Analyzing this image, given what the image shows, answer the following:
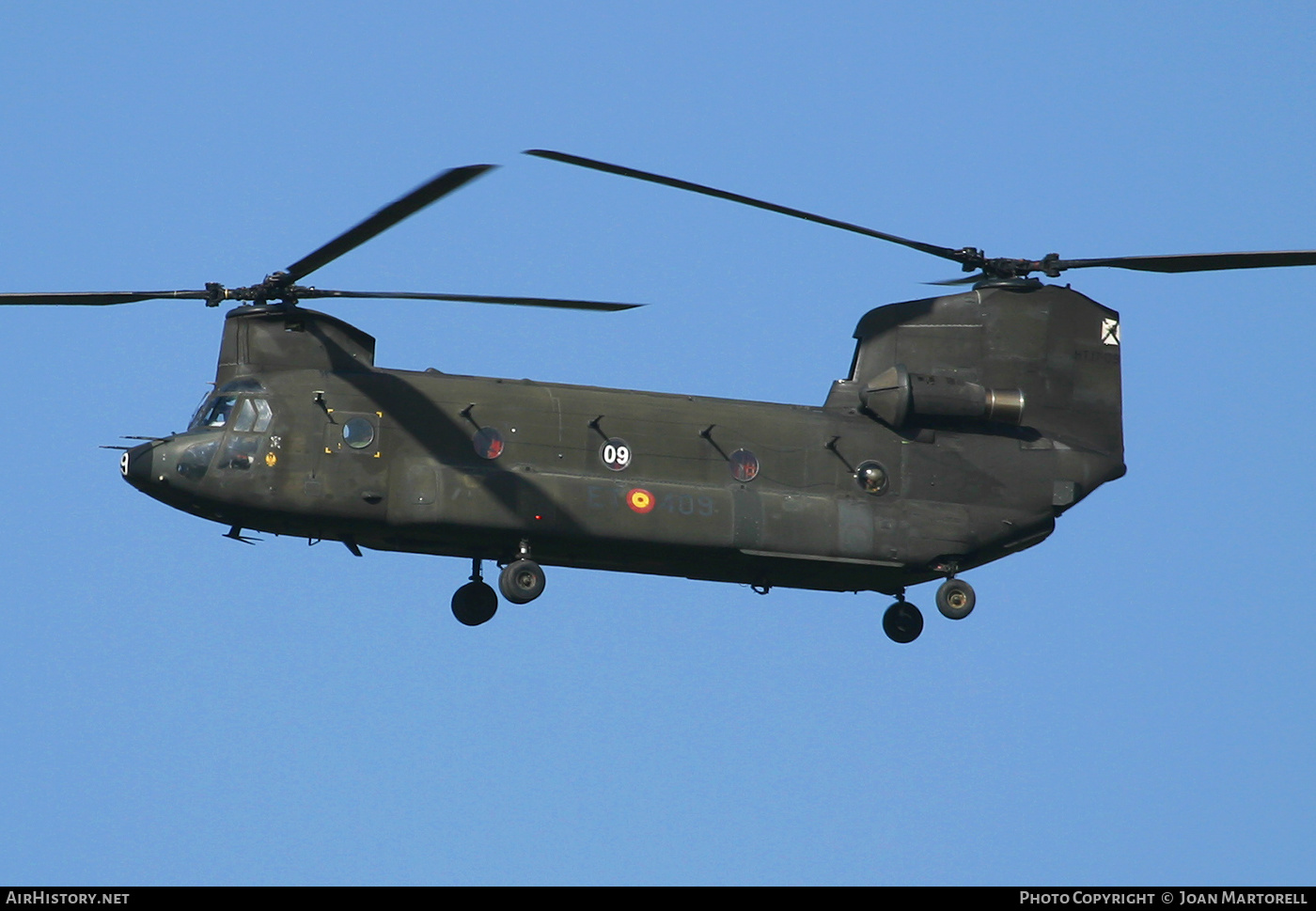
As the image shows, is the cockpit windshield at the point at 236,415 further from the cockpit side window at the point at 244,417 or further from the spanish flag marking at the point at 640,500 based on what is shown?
the spanish flag marking at the point at 640,500

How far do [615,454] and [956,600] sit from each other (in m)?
5.70

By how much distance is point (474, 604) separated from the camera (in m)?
30.4

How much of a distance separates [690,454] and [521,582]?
10.4 ft

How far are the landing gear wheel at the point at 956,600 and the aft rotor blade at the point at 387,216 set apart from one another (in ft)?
33.3

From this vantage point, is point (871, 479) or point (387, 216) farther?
point (871, 479)

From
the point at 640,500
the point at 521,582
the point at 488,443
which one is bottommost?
the point at 521,582

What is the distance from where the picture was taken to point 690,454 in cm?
2981

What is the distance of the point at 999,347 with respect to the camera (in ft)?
104

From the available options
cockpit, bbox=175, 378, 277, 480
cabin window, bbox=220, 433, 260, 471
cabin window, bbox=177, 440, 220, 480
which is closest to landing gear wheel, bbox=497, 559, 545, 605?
cockpit, bbox=175, 378, 277, 480

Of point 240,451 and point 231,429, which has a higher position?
point 231,429

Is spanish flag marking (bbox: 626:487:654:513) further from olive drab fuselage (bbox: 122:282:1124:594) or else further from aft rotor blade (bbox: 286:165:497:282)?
aft rotor blade (bbox: 286:165:497:282)

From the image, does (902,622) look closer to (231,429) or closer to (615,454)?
(615,454)

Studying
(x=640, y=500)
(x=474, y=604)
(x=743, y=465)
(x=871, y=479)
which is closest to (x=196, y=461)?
(x=474, y=604)

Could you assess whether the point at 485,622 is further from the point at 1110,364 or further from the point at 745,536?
the point at 1110,364
